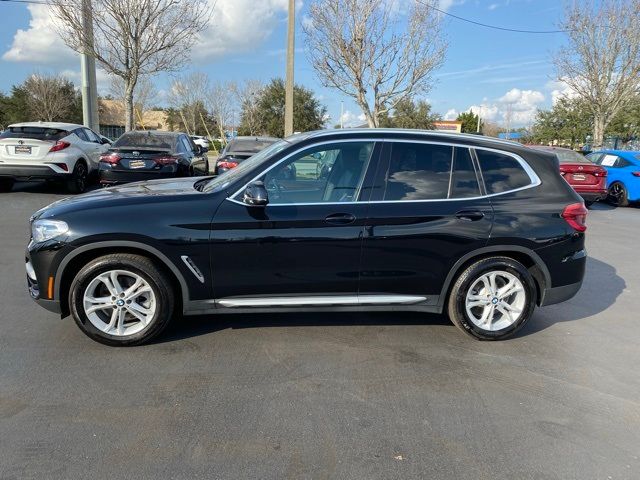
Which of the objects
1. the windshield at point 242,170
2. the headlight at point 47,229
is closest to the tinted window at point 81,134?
the headlight at point 47,229

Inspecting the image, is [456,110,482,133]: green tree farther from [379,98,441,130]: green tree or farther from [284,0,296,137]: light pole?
[284,0,296,137]: light pole

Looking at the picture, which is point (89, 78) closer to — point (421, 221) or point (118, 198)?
point (118, 198)

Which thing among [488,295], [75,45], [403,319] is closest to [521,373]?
[488,295]

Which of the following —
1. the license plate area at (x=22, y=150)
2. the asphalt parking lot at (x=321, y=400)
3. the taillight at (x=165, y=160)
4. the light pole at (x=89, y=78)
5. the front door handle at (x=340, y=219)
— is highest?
the light pole at (x=89, y=78)

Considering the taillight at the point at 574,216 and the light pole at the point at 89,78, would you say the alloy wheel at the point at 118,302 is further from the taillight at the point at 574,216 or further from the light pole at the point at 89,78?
the light pole at the point at 89,78

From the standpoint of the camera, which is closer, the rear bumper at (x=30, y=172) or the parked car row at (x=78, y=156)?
the parked car row at (x=78, y=156)

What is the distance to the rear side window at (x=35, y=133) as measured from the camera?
35.1ft

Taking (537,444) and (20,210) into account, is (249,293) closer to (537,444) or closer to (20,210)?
(537,444)

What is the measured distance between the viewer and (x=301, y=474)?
101 inches

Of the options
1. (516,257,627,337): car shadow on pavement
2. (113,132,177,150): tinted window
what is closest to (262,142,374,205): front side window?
(516,257,627,337): car shadow on pavement

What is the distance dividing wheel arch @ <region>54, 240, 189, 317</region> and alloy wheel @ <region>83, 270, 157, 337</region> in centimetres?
18

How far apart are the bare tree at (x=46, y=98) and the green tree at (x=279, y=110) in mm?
19908

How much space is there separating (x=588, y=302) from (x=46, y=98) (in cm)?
5156

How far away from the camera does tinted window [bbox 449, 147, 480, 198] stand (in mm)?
4199
